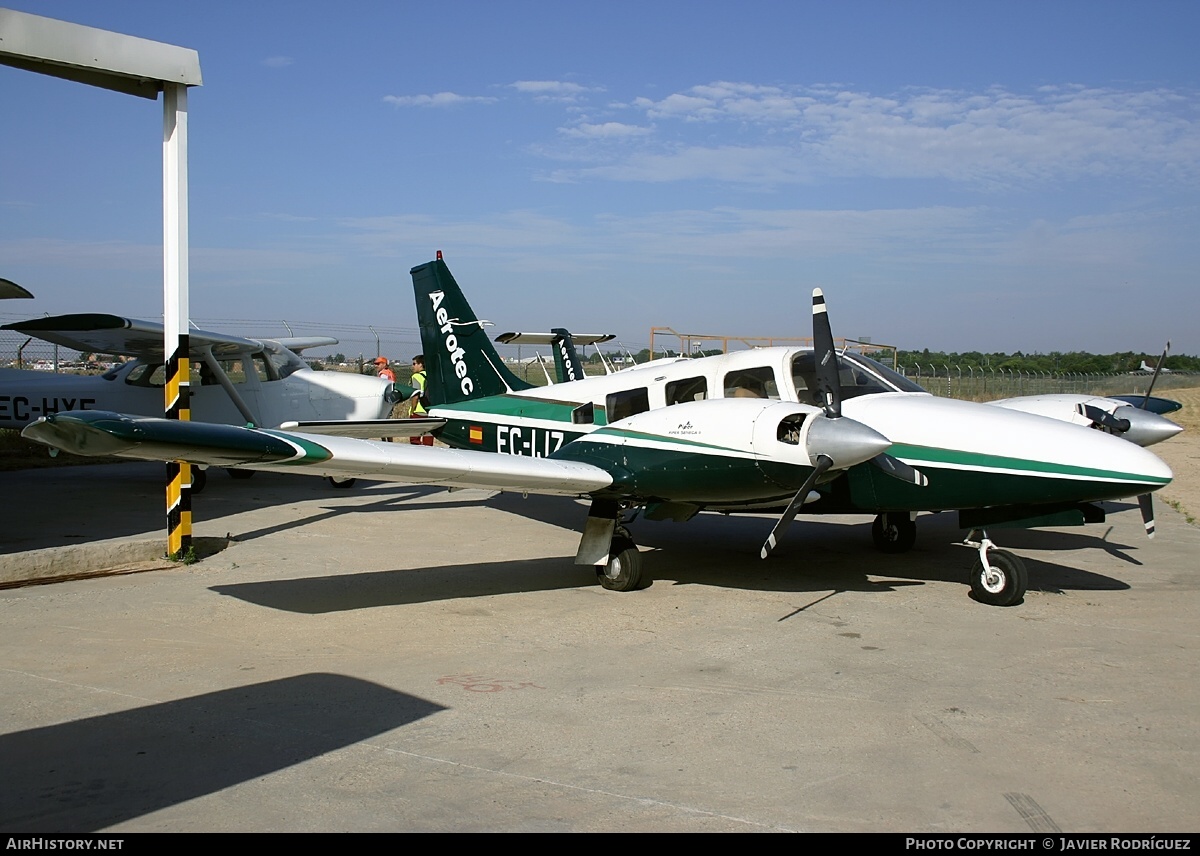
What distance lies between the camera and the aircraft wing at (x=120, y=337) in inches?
490

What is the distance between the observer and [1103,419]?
446 inches

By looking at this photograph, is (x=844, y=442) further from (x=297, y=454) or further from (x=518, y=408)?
(x=518, y=408)

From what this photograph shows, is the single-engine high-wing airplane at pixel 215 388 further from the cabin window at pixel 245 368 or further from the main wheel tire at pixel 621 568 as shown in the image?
the main wheel tire at pixel 621 568

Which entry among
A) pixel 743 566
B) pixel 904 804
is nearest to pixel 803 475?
pixel 743 566

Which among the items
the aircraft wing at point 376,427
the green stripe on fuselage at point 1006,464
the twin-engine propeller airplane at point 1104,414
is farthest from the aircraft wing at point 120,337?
the twin-engine propeller airplane at point 1104,414

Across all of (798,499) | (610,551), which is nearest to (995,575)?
(798,499)

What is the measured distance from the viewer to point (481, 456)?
7941 mm

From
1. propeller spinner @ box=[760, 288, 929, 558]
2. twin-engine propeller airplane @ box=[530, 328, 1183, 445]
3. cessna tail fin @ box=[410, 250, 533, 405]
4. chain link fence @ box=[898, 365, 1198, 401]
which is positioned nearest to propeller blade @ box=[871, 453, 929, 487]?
propeller spinner @ box=[760, 288, 929, 558]

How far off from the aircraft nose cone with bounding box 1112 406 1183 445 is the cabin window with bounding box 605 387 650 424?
6074 millimetres

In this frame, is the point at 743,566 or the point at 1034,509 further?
the point at 743,566

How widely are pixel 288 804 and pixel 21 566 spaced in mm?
5882

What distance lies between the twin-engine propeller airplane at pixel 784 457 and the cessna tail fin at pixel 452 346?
10.7 ft

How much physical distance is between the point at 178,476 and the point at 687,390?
505 centimetres
